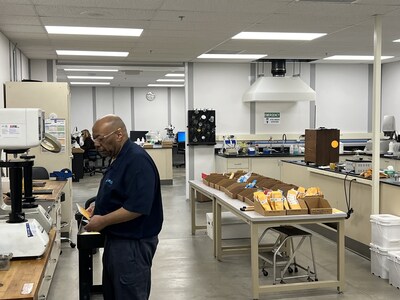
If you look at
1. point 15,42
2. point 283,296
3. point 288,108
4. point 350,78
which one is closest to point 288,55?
point 288,108

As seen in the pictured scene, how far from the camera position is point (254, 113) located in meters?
9.34

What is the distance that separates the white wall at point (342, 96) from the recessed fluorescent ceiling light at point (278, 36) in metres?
3.25

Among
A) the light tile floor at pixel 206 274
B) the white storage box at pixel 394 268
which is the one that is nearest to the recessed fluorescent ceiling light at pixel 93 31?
the light tile floor at pixel 206 274

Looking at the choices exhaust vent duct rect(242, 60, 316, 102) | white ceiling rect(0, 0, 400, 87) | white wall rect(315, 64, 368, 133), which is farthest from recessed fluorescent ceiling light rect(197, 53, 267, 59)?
white wall rect(315, 64, 368, 133)

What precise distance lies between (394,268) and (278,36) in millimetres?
3404

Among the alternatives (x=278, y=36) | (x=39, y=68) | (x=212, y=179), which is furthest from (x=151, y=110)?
(x=212, y=179)

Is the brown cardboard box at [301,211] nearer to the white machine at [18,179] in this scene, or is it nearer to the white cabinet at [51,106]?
the white machine at [18,179]

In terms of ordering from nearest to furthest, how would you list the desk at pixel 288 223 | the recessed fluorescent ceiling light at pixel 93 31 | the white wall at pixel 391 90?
the desk at pixel 288 223
the recessed fluorescent ceiling light at pixel 93 31
the white wall at pixel 391 90

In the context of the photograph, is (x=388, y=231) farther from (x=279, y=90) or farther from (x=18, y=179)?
(x=279, y=90)

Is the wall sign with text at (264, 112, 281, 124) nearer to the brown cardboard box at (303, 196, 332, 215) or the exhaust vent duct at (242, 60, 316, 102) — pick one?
the exhaust vent duct at (242, 60, 316, 102)

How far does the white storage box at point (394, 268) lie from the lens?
4.33m

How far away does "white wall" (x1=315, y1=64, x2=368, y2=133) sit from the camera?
9.72 meters

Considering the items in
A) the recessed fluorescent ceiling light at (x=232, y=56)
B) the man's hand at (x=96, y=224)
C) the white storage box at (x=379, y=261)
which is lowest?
the white storage box at (x=379, y=261)

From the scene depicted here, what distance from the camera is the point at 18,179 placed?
8.75 ft
